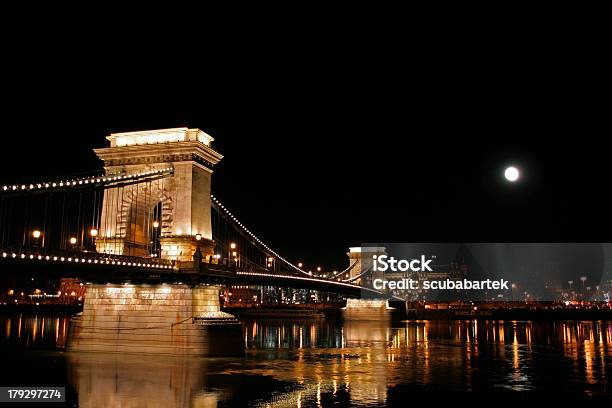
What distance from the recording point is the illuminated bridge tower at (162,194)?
117ft

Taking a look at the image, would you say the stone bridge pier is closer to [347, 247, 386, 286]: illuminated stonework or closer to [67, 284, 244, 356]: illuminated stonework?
[67, 284, 244, 356]: illuminated stonework

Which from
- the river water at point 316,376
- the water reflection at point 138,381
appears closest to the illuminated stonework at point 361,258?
the river water at point 316,376

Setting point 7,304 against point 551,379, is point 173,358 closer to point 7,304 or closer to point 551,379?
point 551,379

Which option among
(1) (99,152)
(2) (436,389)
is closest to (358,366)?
(2) (436,389)

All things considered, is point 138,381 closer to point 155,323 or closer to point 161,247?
point 155,323

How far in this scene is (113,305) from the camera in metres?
34.3

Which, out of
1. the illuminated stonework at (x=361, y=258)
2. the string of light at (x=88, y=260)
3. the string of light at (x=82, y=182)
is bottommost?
the string of light at (x=88, y=260)

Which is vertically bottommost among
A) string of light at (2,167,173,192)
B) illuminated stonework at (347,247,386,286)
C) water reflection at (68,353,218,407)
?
water reflection at (68,353,218,407)

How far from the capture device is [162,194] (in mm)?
36156

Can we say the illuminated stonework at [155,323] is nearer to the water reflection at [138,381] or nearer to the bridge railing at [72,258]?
the water reflection at [138,381]

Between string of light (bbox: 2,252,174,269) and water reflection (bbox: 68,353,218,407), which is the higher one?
string of light (bbox: 2,252,174,269)

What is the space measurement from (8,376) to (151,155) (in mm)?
13860

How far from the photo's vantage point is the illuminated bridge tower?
3562 centimetres

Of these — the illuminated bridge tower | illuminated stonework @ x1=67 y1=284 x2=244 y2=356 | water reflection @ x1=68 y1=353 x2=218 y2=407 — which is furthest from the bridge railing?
water reflection @ x1=68 y1=353 x2=218 y2=407
